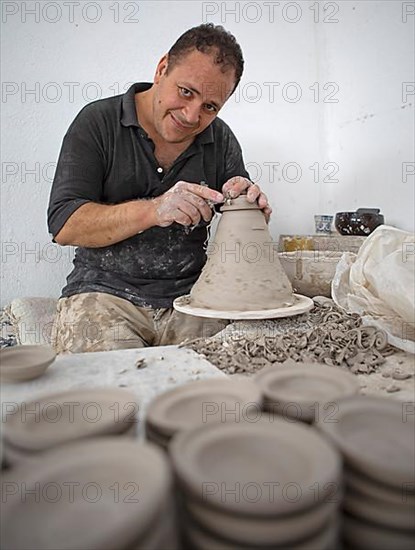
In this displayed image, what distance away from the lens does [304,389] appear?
899 mm

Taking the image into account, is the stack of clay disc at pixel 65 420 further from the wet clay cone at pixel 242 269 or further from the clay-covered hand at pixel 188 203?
the clay-covered hand at pixel 188 203

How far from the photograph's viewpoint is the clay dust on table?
4.07ft

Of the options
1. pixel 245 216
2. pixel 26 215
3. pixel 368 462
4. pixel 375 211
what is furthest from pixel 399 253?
pixel 26 215

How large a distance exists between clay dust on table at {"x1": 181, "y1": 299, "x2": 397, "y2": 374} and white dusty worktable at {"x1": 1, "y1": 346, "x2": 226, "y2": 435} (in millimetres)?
69

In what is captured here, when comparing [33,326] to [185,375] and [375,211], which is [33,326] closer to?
[185,375]

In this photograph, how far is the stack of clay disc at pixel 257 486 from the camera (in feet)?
1.67

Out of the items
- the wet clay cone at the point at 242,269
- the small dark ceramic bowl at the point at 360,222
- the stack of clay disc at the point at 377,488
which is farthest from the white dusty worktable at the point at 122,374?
the small dark ceramic bowl at the point at 360,222

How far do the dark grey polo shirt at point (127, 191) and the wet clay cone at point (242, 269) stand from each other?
0.45 meters

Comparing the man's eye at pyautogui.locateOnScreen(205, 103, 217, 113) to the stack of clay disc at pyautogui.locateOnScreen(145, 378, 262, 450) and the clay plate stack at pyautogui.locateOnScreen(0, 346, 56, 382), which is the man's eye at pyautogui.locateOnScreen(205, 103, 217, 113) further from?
the stack of clay disc at pyautogui.locateOnScreen(145, 378, 262, 450)

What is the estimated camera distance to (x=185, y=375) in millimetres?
1145

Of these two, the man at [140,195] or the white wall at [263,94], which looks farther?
the white wall at [263,94]

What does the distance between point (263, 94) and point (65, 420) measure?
132 inches

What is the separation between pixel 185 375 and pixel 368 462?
2.01ft

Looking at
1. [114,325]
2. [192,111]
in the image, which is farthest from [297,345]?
[192,111]
